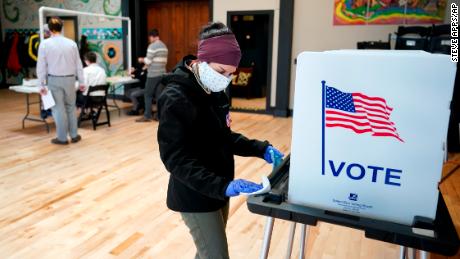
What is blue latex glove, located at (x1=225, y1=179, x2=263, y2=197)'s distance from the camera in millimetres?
1029

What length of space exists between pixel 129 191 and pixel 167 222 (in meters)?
0.70

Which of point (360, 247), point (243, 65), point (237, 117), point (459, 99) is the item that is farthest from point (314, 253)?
point (243, 65)

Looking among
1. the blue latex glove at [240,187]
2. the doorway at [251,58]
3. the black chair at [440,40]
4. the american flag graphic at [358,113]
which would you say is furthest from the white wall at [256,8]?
Result: the american flag graphic at [358,113]

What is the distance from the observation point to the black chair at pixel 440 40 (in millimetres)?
4000

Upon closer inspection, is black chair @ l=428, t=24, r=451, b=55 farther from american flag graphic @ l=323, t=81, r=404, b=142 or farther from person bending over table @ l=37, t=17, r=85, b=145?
person bending over table @ l=37, t=17, r=85, b=145

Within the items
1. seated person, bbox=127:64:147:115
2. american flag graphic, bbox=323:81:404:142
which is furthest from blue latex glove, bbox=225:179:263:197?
seated person, bbox=127:64:147:115

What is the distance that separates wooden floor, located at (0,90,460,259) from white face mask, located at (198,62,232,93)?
126 centimetres

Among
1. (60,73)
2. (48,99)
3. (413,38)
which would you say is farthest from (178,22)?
(413,38)

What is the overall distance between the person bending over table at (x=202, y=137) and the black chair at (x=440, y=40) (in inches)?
135

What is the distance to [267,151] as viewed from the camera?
1.42 m

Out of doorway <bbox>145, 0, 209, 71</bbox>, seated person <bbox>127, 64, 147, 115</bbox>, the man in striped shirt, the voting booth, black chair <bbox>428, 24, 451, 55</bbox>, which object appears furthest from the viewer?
doorway <bbox>145, 0, 209, 71</bbox>

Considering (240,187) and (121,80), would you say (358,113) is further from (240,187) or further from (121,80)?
(121,80)

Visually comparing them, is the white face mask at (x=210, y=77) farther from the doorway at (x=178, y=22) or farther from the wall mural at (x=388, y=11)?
the doorway at (x=178, y=22)

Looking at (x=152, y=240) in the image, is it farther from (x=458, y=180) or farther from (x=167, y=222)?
(x=458, y=180)
